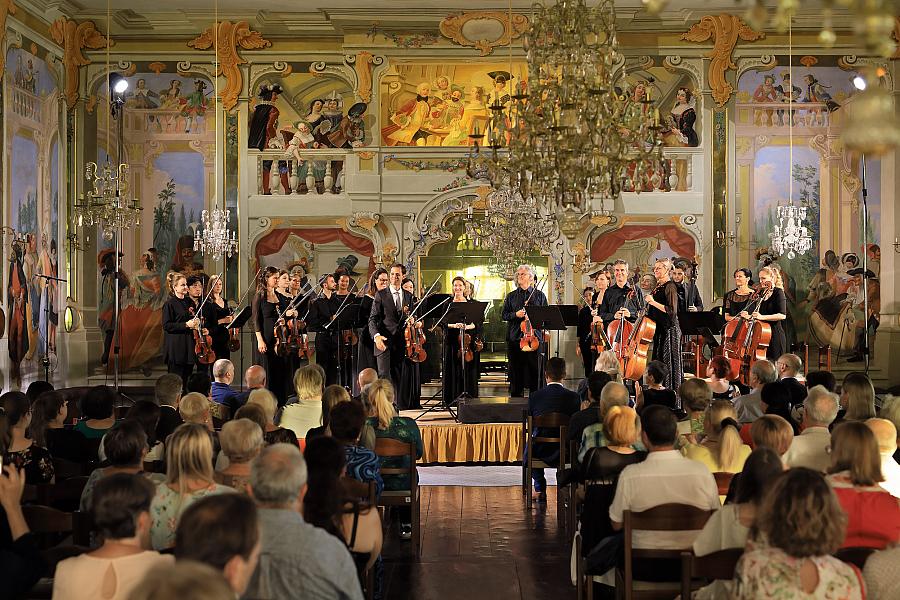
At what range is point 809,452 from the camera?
517 centimetres

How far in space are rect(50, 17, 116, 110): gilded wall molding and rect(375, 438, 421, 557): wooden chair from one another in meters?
10.7

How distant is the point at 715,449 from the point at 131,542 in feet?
10.2

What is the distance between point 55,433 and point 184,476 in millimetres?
2197

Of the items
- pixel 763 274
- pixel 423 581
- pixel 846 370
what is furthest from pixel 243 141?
pixel 423 581

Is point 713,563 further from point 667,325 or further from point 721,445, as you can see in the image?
point 667,325

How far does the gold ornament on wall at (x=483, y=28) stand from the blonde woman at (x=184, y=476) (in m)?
12.5

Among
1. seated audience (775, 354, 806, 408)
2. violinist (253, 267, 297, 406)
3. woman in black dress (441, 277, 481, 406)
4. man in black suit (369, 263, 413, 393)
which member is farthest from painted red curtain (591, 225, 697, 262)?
seated audience (775, 354, 806, 408)

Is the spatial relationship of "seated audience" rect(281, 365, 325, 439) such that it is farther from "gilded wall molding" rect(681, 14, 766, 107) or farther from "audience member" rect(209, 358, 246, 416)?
"gilded wall molding" rect(681, 14, 766, 107)

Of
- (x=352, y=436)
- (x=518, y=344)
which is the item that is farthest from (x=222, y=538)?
(x=518, y=344)

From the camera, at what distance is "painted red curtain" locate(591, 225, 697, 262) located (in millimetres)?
15750

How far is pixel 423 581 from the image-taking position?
6.21m

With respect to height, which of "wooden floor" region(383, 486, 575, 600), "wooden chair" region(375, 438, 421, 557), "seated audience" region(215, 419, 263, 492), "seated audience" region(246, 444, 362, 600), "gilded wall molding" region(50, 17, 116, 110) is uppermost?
"gilded wall molding" region(50, 17, 116, 110)

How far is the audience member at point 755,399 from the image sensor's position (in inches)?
288

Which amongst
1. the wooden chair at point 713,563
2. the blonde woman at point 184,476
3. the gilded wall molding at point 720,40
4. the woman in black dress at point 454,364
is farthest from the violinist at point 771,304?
the blonde woman at point 184,476
